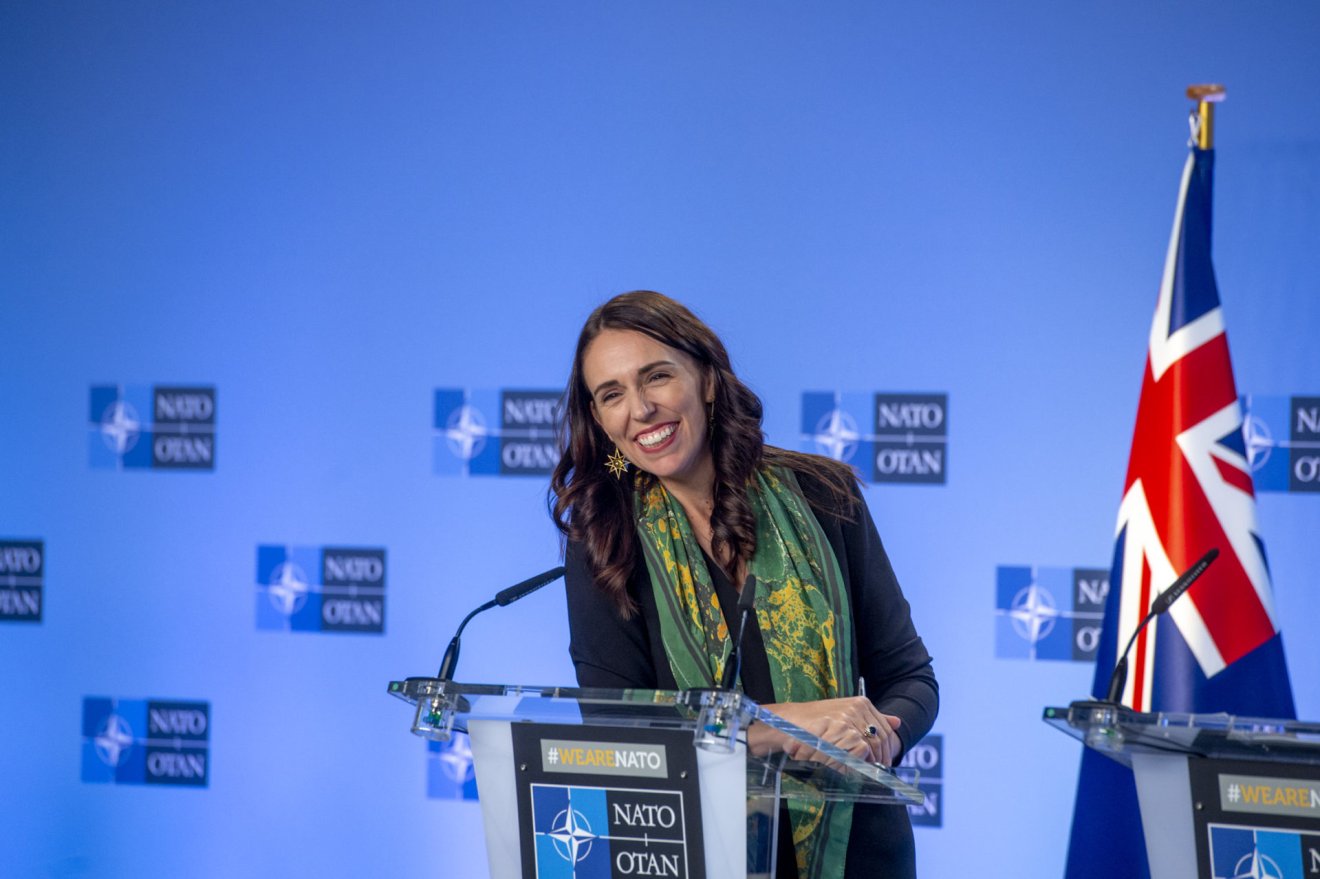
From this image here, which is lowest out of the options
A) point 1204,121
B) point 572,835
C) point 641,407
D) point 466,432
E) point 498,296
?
point 572,835

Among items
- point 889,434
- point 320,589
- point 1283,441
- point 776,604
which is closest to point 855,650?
point 776,604

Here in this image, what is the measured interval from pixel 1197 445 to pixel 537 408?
1927 mm

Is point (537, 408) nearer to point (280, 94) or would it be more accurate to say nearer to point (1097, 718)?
point (280, 94)

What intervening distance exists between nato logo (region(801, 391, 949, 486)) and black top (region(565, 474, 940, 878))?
167 centimetres

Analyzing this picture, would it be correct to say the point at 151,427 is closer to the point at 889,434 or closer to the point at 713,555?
the point at 889,434

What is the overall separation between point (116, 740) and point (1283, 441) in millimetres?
3709

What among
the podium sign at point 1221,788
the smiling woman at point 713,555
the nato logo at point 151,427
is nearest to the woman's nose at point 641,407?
the smiling woman at point 713,555

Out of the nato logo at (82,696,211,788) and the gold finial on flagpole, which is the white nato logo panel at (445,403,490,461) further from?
the gold finial on flagpole

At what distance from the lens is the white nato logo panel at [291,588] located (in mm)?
4156

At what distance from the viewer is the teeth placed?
6.70 feet

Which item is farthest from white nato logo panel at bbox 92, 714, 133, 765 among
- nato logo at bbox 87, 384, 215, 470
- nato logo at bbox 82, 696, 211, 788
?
nato logo at bbox 87, 384, 215, 470

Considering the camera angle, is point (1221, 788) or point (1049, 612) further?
point (1049, 612)

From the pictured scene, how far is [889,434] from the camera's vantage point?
3.80 m

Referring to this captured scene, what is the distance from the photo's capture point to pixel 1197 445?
116 inches
